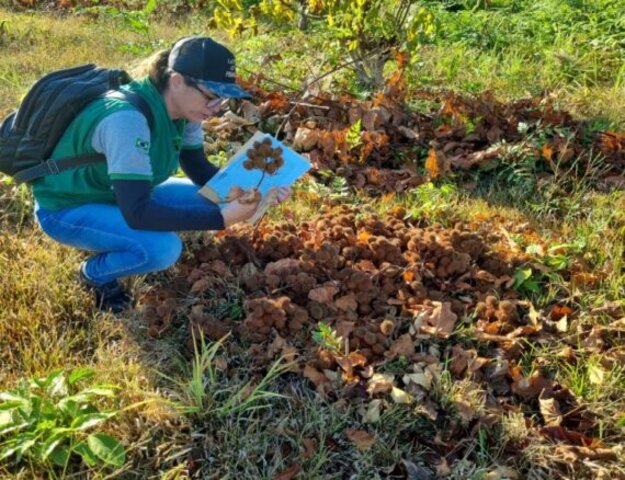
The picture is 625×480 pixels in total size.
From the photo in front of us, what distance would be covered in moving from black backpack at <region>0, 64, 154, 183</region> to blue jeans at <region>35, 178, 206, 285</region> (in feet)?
0.85

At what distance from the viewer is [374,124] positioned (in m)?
4.45

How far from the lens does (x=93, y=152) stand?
268cm

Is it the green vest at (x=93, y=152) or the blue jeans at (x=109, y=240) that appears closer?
the green vest at (x=93, y=152)

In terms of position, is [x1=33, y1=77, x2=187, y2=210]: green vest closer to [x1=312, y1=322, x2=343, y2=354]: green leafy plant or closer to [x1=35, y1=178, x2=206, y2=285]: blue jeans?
[x1=35, y1=178, x2=206, y2=285]: blue jeans

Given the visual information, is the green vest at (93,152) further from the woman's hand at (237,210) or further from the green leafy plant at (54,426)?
the green leafy plant at (54,426)

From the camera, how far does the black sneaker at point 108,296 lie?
9.70 feet

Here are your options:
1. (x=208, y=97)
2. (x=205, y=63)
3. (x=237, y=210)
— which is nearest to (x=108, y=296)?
(x=237, y=210)

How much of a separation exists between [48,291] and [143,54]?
4.17 m

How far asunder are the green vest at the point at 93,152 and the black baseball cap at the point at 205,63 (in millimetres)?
223

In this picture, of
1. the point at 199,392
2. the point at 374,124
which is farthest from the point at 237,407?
the point at 374,124

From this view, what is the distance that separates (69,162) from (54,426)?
111cm

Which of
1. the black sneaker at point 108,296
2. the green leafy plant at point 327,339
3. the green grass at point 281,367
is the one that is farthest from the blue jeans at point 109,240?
the green leafy plant at point 327,339

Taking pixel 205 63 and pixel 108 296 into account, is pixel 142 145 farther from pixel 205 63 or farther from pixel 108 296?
pixel 108 296

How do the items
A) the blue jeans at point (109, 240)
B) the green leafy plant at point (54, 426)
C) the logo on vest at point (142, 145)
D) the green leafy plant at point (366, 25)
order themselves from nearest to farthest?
the green leafy plant at point (54, 426)
the logo on vest at point (142, 145)
the blue jeans at point (109, 240)
the green leafy plant at point (366, 25)
